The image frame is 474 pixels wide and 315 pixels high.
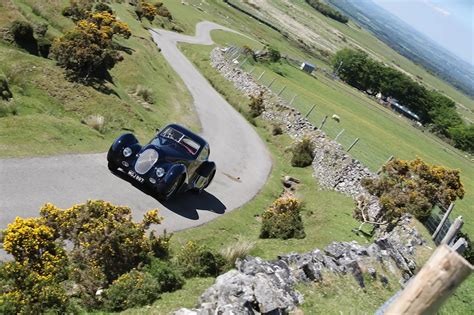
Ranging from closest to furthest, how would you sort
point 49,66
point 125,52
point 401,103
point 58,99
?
point 58,99 < point 49,66 < point 125,52 < point 401,103

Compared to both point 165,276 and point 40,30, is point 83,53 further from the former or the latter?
point 165,276

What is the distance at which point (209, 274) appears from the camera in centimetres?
1254

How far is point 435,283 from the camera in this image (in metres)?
3.71

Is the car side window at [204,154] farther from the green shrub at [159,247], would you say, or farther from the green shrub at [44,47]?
the green shrub at [44,47]

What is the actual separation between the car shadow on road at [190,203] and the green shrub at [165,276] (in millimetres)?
6128

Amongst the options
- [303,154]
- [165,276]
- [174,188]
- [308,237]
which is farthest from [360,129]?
[165,276]

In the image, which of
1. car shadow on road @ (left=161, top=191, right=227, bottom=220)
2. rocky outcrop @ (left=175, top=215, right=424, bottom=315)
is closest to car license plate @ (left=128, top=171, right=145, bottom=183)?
car shadow on road @ (left=161, top=191, right=227, bottom=220)

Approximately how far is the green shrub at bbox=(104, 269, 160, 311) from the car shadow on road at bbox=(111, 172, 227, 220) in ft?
24.0

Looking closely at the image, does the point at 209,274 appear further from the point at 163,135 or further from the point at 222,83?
the point at 222,83

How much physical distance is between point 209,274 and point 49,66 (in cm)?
1795

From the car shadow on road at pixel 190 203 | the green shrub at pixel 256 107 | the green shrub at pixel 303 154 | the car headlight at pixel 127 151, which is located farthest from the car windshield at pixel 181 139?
the green shrub at pixel 256 107

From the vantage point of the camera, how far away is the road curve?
13.9m

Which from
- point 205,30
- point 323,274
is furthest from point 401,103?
point 323,274

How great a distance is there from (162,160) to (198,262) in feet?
19.7
